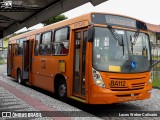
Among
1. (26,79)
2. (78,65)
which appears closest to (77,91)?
(78,65)

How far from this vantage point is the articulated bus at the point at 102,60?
27.8 feet

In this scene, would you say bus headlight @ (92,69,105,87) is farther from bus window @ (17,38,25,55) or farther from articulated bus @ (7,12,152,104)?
bus window @ (17,38,25,55)

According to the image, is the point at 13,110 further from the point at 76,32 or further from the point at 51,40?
the point at 51,40

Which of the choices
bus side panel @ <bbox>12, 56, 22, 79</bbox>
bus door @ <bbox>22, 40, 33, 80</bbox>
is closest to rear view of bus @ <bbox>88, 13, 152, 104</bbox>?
bus door @ <bbox>22, 40, 33, 80</bbox>

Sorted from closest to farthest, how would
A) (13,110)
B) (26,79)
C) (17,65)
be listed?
(13,110) → (26,79) → (17,65)

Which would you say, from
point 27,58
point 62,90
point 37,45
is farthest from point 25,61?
point 62,90

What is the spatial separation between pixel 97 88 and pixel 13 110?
7.65ft

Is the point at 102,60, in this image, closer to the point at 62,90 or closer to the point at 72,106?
the point at 72,106

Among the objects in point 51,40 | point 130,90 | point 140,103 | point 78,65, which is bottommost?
point 140,103

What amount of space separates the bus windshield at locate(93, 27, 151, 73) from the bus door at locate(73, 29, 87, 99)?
1.68 ft

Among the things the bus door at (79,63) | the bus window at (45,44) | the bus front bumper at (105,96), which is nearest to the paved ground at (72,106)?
the bus front bumper at (105,96)

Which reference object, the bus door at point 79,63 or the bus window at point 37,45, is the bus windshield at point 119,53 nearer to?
the bus door at point 79,63

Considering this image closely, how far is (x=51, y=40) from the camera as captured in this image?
11.7 metres

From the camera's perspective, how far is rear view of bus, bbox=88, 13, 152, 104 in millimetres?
8406
